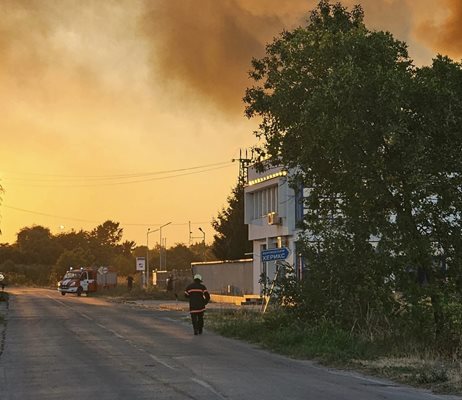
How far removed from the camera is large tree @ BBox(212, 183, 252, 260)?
64.6 metres

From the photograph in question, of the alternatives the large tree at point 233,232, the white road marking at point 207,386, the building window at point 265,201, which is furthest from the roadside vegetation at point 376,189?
the large tree at point 233,232

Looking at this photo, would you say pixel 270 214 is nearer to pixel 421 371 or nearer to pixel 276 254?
pixel 276 254

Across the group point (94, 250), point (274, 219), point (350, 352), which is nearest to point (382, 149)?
point (350, 352)

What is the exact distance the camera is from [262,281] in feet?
70.5

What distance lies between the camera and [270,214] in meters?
44.3

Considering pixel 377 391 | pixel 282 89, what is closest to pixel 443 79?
pixel 282 89

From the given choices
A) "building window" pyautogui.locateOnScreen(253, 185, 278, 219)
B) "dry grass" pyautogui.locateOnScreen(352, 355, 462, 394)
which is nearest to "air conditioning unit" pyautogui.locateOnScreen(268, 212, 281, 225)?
"building window" pyautogui.locateOnScreen(253, 185, 278, 219)

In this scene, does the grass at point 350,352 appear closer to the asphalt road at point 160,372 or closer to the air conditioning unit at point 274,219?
the asphalt road at point 160,372

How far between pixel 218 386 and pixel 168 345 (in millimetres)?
7352

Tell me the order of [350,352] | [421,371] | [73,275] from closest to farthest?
[421,371]
[350,352]
[73,275]

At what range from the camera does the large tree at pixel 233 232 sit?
64562mm

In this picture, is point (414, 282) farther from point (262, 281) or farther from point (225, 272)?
point (225, 272)

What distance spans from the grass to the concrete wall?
24.6 m

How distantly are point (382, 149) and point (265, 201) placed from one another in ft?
A: 98.4
